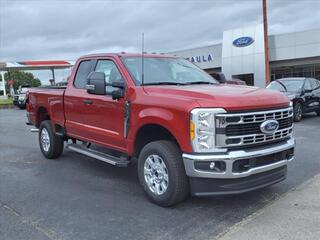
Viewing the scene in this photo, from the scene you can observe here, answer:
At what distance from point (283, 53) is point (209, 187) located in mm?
39065

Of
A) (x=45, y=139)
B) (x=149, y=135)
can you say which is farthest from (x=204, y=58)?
(x=149, y=135)

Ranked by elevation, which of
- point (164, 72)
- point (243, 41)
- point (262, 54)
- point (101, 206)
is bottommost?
point (101, 206)

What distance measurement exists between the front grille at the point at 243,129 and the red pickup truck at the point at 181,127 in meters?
0.01

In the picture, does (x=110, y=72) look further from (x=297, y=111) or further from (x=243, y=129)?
(x=297, y=111)

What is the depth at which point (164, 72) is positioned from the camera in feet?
21.8

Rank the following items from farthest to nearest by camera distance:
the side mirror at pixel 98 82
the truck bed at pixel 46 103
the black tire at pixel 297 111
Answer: the black tire at pixel 297 111 < the truck bed at pixel 46 103 < the side mirror at pixel 98 82

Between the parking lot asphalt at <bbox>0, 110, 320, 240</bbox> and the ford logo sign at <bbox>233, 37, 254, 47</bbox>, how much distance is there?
119 feet

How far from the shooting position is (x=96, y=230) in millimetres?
4773

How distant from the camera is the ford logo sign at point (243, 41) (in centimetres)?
4298

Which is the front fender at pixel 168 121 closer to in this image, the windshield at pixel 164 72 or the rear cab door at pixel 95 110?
the rear cab door at pixel 95 110

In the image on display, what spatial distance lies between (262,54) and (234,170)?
3863 cm

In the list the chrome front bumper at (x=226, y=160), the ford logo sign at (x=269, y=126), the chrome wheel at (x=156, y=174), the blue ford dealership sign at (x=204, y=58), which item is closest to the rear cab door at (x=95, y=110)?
the chrome wheel at (x=156, y=174)

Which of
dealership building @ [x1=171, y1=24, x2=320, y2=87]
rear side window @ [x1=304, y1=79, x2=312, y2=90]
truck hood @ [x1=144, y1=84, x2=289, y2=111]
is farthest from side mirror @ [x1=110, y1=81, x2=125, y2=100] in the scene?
dealership building @ [x1=171, y1=24, x2=320, y2=87]

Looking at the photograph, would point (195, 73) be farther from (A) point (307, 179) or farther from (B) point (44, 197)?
(B) point (44, 197)
